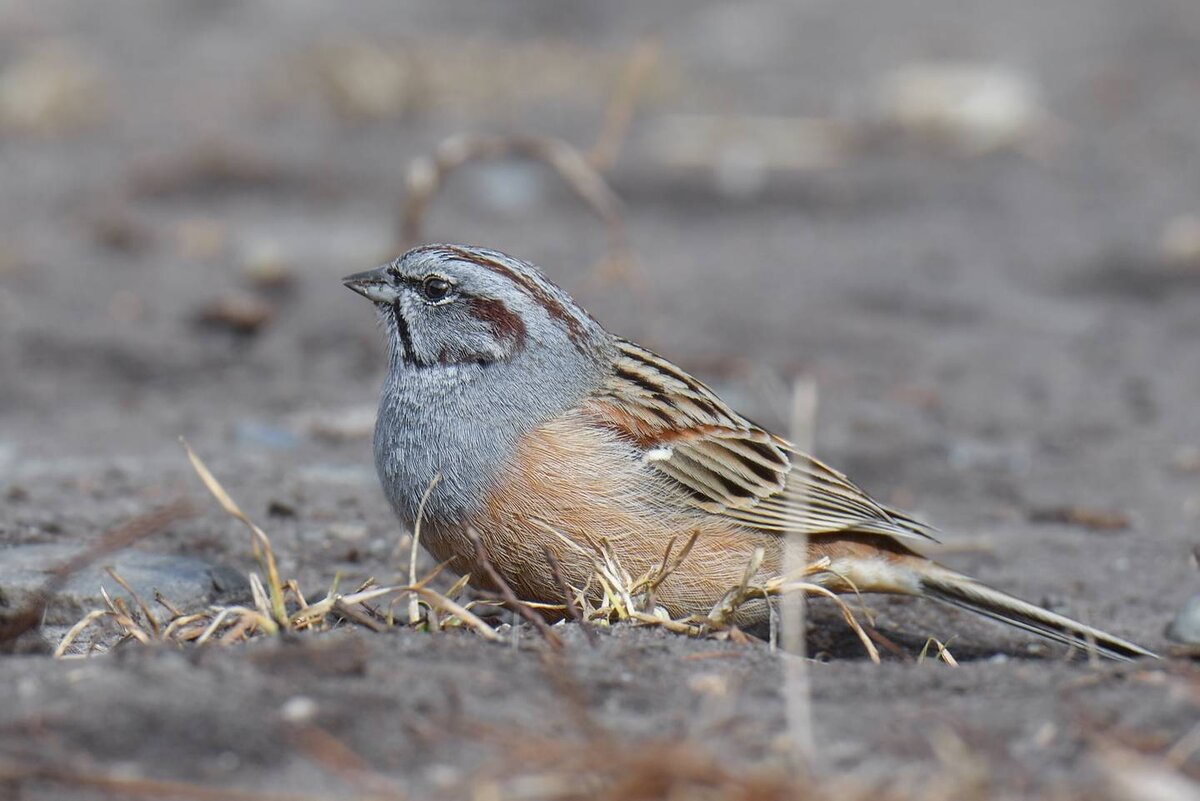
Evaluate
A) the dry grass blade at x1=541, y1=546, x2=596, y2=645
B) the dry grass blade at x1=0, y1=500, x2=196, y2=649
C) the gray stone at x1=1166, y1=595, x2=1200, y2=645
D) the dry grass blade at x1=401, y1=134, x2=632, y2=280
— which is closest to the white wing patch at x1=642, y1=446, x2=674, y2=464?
the dry grass blade at x1=541, y1=546, x2=596, y2=645

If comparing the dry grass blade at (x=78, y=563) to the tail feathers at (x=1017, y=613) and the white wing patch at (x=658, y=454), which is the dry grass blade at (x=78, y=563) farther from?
the tail feathers at (x=1017, y=613)

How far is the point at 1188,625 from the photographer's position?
5.29 m

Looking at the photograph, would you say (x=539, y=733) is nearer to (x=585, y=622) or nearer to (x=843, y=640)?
(x=585, y=622)

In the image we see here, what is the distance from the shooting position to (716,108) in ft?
44.0

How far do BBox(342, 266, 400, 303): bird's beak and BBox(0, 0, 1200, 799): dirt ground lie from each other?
0.97 metres

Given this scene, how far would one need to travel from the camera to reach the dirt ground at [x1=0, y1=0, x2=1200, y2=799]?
Result: 3.37m

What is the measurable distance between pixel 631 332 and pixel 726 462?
368 cm

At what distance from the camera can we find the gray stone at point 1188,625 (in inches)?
207

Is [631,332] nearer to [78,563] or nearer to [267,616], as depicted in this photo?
[267,616]

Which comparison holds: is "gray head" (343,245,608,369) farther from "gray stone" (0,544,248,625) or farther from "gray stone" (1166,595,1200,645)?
"gray stone" (1166,595,1200,645)

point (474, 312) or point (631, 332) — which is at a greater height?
point (631, 332)

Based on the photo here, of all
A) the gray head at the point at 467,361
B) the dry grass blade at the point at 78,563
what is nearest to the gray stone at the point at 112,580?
the dry grass blade at the point at 78,563

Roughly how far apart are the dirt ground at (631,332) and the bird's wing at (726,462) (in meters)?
0.37

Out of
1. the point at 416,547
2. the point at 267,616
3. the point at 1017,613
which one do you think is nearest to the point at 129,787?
the point at 267,616
